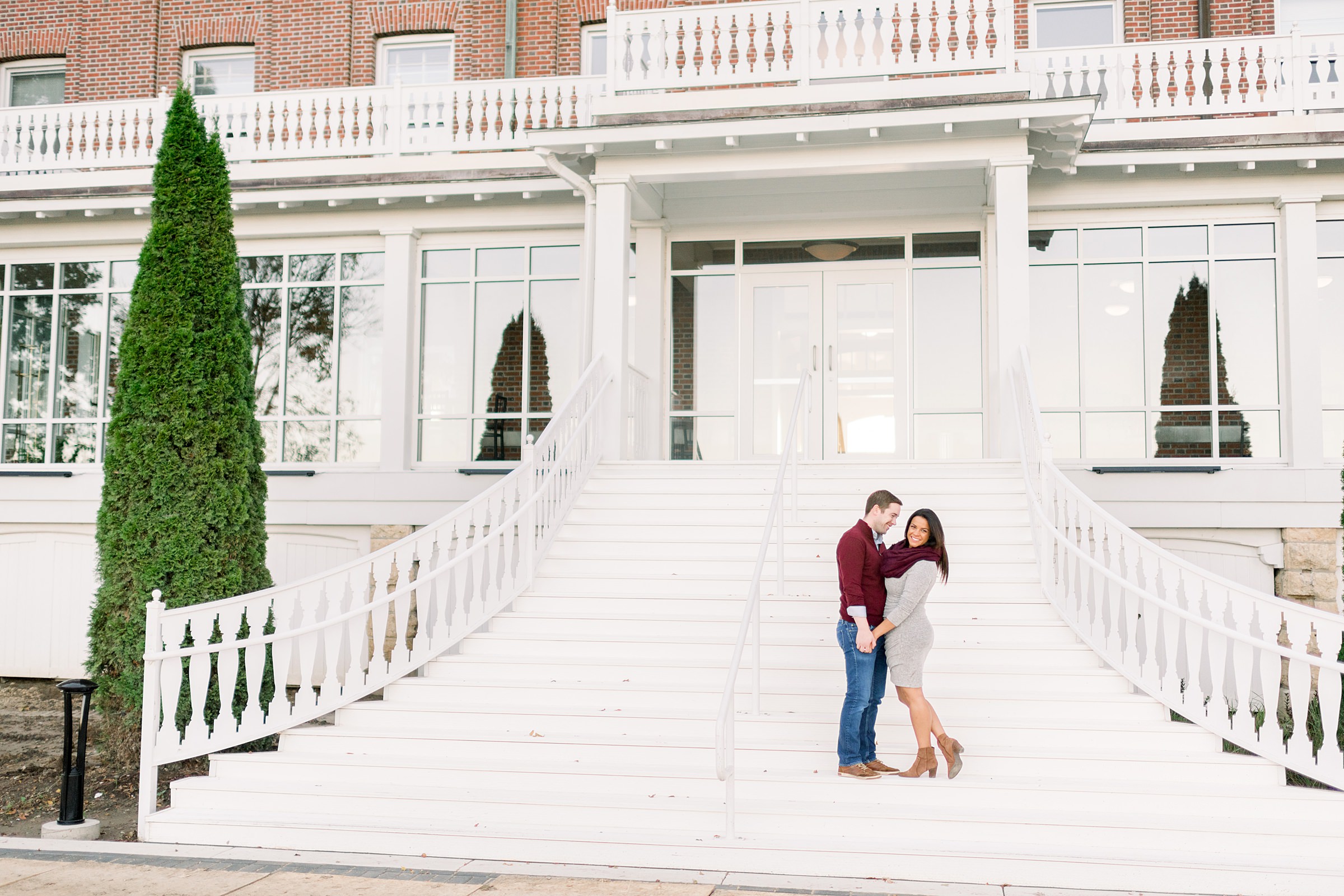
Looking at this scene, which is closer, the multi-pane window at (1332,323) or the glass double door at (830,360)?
the multi-pane window at (1332,323)

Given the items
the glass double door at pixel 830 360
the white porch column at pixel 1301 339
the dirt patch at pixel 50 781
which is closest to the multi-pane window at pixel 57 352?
the dirt patch at pixel 50 781

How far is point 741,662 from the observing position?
24.1 feet

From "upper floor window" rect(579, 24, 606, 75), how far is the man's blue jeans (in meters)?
11.0

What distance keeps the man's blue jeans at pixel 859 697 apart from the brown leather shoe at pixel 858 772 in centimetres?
3

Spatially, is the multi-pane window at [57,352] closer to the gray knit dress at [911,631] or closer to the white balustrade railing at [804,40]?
the white balustrade railing at [804,40]

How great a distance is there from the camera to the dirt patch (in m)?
7.09

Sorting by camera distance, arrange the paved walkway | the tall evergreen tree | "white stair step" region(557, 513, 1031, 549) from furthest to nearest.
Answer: "white stair step" region(557, 513, 1031, 549)
the tall evergreen tree
the paved walkway

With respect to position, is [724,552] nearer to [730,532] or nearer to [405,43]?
[730,532]

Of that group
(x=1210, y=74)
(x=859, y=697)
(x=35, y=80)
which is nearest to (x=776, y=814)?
(x=859, y=697)

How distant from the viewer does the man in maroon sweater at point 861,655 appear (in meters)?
5.94

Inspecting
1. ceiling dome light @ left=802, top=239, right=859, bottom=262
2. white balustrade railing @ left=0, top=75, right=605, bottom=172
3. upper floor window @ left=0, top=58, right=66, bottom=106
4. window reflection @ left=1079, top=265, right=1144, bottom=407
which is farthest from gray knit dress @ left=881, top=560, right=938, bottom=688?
upper floor window @ left=0, top=58, right=66, bottom=106

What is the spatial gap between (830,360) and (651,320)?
218 cm

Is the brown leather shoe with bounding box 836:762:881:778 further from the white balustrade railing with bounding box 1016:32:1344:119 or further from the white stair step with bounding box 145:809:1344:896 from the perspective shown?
the white balustrade railing with bounding box 1016:32:1344:119

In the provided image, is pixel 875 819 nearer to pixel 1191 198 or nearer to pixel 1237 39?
pixel 1191 198
